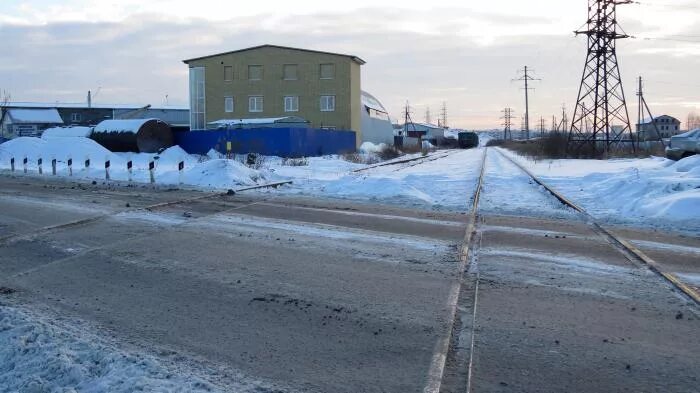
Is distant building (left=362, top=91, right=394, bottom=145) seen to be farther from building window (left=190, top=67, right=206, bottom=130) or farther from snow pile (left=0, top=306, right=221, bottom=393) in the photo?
snow pile (left=0, top=306, right=221, bottom=393)

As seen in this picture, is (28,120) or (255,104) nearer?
(255,104)

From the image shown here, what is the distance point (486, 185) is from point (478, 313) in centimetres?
1609

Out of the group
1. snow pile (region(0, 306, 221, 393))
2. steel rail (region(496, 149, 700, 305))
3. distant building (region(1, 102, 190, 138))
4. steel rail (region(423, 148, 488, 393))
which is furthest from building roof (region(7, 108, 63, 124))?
snow pile (region(0, 306, 221, 393))

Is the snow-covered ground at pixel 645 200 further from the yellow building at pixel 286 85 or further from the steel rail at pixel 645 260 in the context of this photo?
the yellow building at pixel 286 85

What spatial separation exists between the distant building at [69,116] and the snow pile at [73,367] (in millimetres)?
77380

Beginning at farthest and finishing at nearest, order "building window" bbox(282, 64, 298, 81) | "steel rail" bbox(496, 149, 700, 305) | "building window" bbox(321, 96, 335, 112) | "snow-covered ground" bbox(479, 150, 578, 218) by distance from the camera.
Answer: "building window" bbox(282, 64, 298, 81) < "building window" bbox(321, 96, 335, 112) < "snow-covered ground" bbox(479, 150, 578, 218) < "steel rail" bbox(496, 149, 700, 305)

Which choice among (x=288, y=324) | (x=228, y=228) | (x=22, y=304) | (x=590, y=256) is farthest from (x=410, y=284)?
(x=228, y=228)

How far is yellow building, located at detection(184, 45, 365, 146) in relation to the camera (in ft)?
194

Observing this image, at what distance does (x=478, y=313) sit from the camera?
5.95 metres

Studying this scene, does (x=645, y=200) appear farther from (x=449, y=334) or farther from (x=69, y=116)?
(x=69, y=116)

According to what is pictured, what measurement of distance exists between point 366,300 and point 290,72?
181 ft

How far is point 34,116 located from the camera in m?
90.2

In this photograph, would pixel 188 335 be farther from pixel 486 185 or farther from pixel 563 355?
pixel 486 185

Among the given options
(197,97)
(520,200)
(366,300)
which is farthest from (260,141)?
(366,300)
